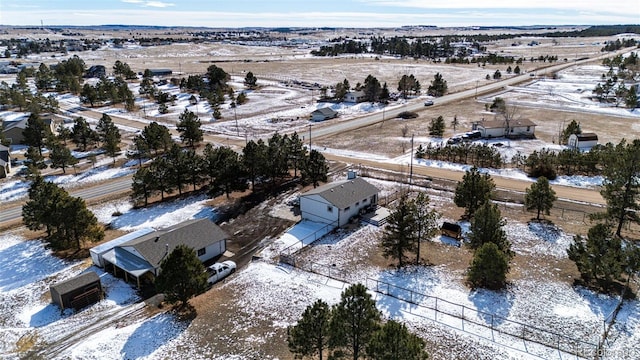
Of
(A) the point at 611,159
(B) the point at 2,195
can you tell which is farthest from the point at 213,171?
(A) the point at 611,159

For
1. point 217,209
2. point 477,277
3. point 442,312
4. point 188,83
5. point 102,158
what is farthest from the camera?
point 188,83

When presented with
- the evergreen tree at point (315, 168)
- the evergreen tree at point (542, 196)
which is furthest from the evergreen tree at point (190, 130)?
the evergreen tree at point (542, 196)

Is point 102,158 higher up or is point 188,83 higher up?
point 188,83

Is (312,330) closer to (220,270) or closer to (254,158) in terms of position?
(220,270)

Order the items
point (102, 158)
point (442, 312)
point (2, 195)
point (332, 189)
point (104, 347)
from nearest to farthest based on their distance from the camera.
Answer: point (104, 347) → point (442, 312) → point (332, 189) → point (2, 195) → point (102, 158)

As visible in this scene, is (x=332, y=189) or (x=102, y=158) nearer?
(x=332, y=189)

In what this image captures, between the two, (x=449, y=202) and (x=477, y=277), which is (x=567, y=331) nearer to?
(x=477, y=277)

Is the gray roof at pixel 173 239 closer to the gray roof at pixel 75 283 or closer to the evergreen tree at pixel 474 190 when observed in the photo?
the gray roof at pixel 75 283
